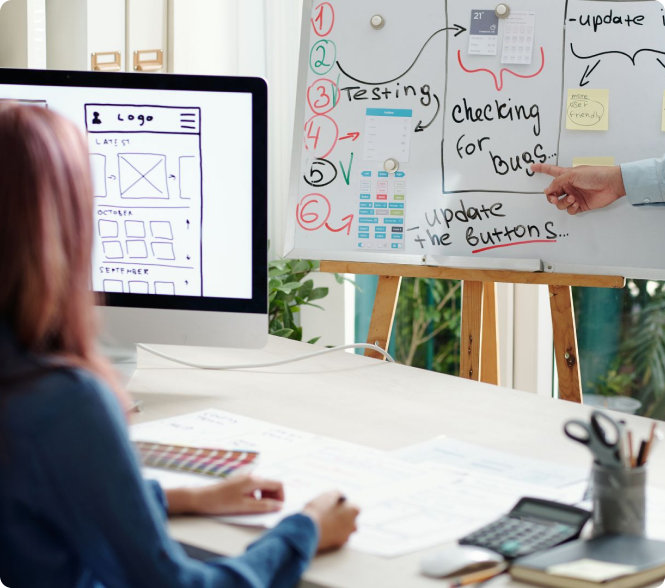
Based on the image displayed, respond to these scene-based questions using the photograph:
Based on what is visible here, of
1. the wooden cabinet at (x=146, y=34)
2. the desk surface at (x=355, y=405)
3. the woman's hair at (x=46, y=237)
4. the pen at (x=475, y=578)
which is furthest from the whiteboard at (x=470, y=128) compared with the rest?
the woman's hair at (x=46, y=237)

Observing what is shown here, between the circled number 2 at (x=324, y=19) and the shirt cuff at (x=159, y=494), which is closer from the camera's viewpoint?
the shirt cuff at (x=159, y=494)

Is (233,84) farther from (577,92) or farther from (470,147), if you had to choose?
(577,92)

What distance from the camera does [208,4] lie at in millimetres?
2771

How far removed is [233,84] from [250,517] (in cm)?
70

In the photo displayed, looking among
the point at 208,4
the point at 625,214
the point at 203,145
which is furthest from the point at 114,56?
the point at 625,214

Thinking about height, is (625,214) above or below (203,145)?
below

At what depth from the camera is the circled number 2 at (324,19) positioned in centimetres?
199

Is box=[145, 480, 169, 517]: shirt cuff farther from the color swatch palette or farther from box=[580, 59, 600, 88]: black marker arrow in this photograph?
box=[580, 59, 600, 88]: black marker arrow

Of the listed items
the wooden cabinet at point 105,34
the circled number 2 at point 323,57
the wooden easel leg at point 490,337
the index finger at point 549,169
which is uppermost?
the wooden cabinet at point 105,34

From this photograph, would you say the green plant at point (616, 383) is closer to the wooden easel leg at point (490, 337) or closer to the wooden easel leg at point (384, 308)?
the wooden easel leg at point (490, 337)

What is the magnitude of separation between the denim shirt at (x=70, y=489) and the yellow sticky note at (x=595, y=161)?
1447mm

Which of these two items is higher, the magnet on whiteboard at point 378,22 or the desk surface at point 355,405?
the magnet on whiteboard at point 378,22

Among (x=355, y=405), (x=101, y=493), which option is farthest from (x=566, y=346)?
(x=101, y=493)

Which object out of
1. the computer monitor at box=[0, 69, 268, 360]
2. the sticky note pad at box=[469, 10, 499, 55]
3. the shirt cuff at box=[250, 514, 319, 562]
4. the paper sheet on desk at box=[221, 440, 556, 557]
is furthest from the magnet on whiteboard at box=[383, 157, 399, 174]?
the shirt cuff at box=[250, 514, 319, 562]
